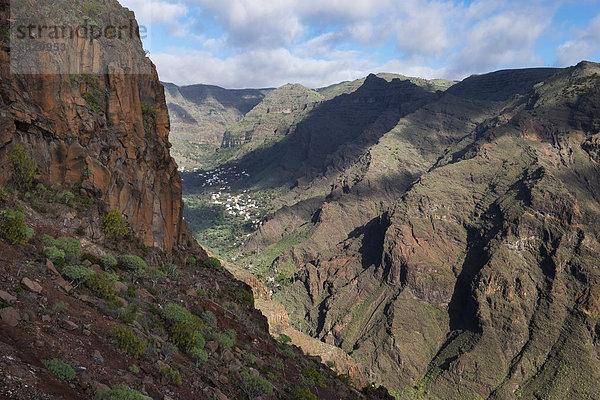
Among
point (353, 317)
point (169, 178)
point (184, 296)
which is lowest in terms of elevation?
point (353, 317)

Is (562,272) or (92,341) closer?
(92,341)

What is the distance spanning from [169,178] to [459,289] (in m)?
115

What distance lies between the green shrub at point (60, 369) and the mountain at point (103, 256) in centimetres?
3

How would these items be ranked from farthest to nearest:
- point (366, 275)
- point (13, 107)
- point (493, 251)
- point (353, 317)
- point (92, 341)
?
point (366, 275), point (353, 317), point (493, 251), point (13, 107), point (92, 341)

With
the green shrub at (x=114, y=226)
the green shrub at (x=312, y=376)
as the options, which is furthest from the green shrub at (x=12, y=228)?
the green shrub at (x=312, y=376)

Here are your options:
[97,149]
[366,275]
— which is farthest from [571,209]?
[97,149]

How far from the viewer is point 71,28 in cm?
2908

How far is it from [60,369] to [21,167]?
15169 millimetres

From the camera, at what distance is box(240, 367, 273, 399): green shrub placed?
17.4m

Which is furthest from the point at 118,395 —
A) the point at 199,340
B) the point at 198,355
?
the point at 199,340

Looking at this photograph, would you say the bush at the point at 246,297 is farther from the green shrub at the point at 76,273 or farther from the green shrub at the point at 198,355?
the green shrub at the point at 76,273

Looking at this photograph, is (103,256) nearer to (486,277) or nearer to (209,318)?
(209,318)

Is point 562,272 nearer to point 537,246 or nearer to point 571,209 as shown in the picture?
point 537,246

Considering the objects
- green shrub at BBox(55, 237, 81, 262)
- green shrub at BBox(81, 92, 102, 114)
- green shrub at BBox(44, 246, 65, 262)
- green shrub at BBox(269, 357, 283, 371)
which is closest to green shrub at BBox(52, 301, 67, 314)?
green shrub at BBox(44, 246, 65, 262)
